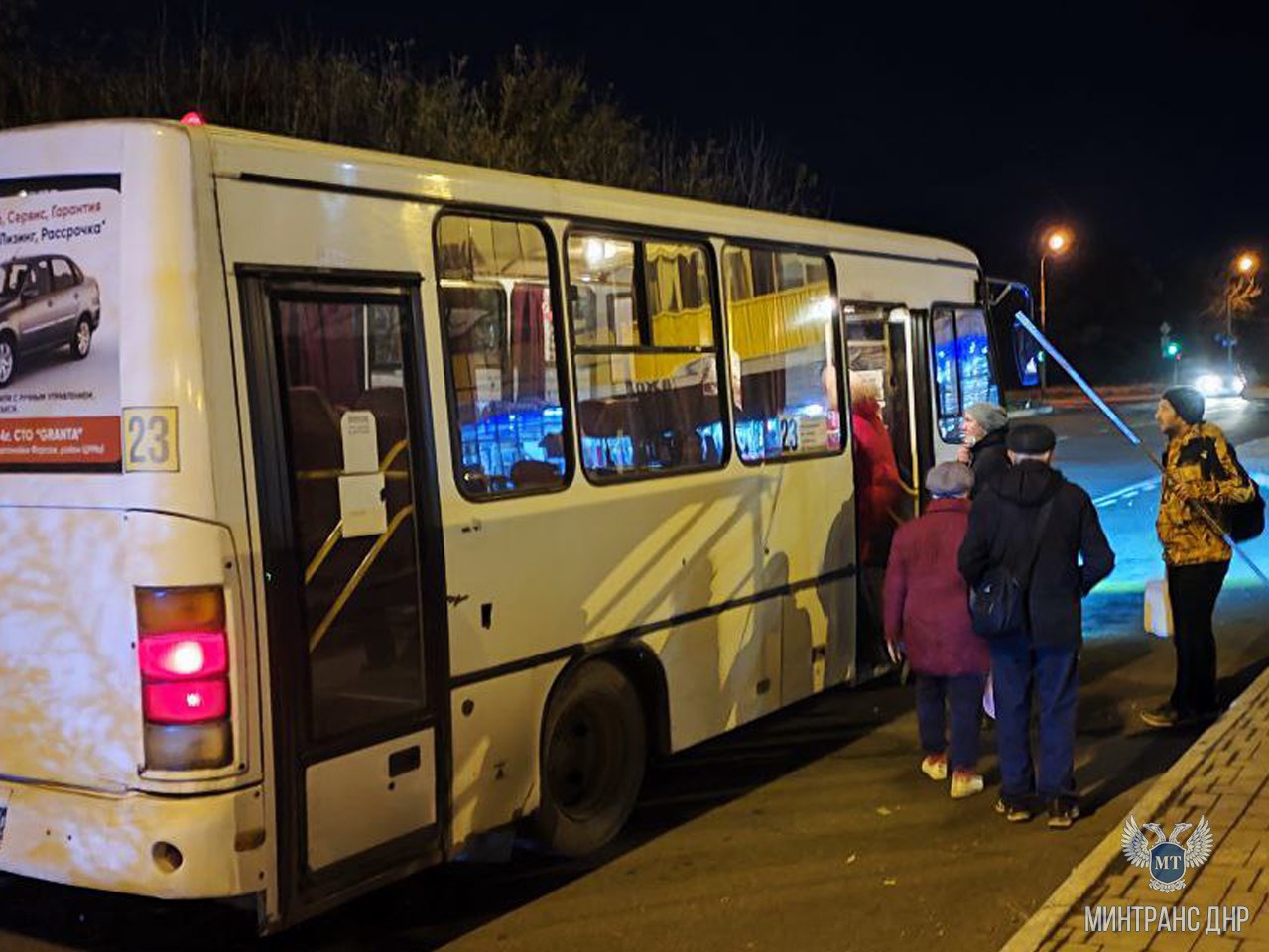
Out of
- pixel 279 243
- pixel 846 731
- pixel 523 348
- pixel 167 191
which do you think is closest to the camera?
pixel 167 191

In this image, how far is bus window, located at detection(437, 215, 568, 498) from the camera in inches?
194

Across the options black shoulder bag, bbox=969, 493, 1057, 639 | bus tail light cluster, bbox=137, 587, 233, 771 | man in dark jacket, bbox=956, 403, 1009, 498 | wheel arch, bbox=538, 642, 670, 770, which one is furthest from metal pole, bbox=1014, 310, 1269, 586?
bus tail light cluster, bbox=137, 587, 233, 771

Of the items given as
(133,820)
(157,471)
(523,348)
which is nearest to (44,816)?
(133,820)

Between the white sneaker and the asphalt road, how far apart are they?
0.22ft

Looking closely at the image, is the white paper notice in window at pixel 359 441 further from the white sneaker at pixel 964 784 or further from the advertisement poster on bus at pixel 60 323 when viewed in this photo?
the white sneaker at pixel 964 784

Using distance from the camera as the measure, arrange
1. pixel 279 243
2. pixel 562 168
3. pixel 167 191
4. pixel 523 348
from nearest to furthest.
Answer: pixel 167 191
pixel 279 243
pixel 523 348
pixel 562 168

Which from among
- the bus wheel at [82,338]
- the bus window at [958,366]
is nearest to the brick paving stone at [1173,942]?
the bus wheel at [82,338]

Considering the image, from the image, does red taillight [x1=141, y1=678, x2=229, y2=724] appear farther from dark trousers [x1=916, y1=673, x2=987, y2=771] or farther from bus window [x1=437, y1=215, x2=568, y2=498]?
dark trousers [x1=916, y1=673, x2=987, y2=771]

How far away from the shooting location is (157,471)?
13.0 ft

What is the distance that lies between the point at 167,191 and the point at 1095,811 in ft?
15.8

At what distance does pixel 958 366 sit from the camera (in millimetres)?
8969

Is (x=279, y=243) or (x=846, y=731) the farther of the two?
(x=846, y=731)

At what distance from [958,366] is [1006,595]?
3594mm

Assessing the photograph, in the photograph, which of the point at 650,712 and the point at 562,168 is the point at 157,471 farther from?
the point at 562,168
